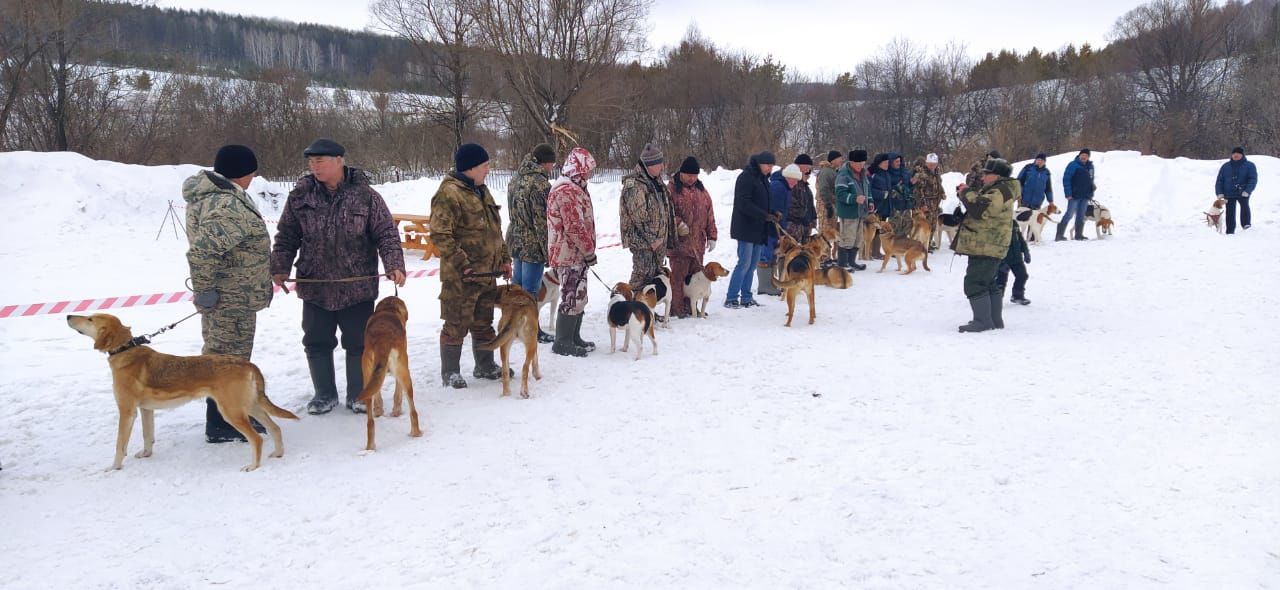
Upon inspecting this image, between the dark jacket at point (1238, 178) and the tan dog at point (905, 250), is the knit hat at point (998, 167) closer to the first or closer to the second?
the tan dog at point (905, 250)

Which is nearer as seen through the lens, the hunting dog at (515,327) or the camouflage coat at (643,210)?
the hunting dog at (515,327)

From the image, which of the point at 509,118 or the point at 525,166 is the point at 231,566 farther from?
the point at 509,118

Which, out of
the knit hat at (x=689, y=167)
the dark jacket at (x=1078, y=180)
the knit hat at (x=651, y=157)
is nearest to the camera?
the knit hat at (x=651, y=157)

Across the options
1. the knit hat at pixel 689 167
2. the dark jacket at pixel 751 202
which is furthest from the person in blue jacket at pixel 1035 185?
the knit hat at pixel 689 167

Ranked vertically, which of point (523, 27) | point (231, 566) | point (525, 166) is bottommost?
point (231, 566)

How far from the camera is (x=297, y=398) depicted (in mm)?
5176

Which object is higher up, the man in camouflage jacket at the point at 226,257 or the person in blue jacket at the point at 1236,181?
the person in blue jacket at the point at 1236,181

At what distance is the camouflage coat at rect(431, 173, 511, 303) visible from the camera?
4.91 meters

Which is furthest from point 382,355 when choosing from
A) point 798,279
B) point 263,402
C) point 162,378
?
point 798,279

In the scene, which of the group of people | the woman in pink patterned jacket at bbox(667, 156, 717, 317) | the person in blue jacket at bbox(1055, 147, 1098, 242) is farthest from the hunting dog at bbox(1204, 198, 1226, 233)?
the woman in pink patterned jacket at bbox(667, 156, 717, 317)

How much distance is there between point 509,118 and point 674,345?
2625 cm

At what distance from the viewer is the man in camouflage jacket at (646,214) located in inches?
270

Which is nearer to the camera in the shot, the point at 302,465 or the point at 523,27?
the point at 302,465

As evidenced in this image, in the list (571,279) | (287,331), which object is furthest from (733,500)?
(287,331)
